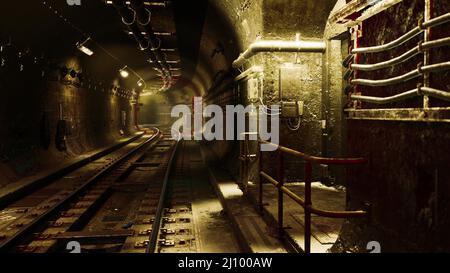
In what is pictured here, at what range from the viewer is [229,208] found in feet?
23.1

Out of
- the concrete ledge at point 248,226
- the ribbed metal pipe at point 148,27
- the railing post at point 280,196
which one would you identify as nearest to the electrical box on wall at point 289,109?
the concrete ledge at point 248,226

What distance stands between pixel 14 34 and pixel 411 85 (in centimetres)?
982

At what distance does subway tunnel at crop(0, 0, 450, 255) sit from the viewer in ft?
9.38

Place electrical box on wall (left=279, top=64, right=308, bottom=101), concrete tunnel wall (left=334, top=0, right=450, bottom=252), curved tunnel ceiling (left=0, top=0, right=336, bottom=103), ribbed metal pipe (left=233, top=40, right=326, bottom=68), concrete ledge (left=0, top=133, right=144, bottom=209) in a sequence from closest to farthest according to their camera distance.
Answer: concrete tunnel wall (left=334, top=0, right=450, bottom=252)
ribbed metal pipe (left=233, top=40, right=326, bottom=68)
curved tunnel ceiling (left=0, top=0, right=336, bottom=103)
electrical box on wall (left=279, top=64, right=308, bottom=101)
concrete ledge (left=0, top=133, right=144, bottom=209)

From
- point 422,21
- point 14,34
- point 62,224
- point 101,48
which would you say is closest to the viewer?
point 422,21

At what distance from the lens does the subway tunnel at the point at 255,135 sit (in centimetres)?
286

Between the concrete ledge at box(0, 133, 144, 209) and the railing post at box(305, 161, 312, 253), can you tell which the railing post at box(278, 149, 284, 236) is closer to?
the railing post at box(305, 161, 312, 253)

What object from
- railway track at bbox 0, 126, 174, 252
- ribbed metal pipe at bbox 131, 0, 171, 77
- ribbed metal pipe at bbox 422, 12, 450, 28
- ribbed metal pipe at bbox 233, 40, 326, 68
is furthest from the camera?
ribbed metal pipe at bbox 131, 0, 171, 77

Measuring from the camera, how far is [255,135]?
8.34 meters

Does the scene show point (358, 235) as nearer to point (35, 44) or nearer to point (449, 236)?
point (449, 236)

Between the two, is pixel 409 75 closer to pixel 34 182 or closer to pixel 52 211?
pixel 52 211

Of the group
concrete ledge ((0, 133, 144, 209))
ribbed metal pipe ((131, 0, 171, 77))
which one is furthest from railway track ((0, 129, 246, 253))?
ribbed metal pipe ((131, 0, 171, 77))

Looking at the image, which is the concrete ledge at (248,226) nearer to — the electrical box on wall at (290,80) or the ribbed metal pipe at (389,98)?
the ribbed metal pipe at (389,98)
